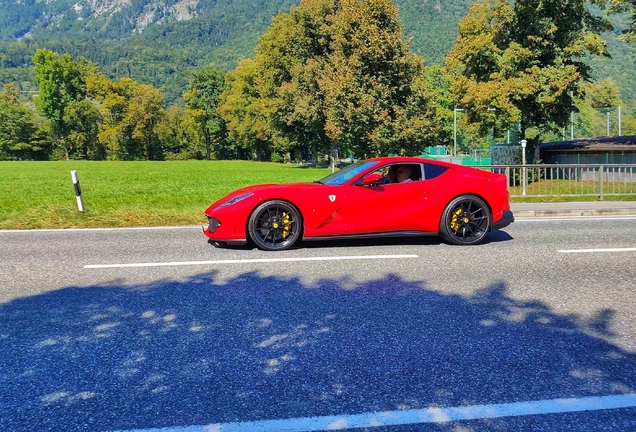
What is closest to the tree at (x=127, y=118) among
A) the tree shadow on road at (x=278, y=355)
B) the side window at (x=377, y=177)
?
the side window at (x=377, y=177)

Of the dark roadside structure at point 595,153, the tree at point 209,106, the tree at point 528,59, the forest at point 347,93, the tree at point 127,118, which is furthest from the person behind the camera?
the tree at point 209,106

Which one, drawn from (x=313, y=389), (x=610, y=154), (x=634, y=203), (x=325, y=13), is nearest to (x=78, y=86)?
(x=325, y=13)

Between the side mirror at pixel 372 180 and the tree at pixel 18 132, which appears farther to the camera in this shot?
→ the tree at pixel 18 132

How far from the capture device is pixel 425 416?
2.90m

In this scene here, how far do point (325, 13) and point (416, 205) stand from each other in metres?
38.2

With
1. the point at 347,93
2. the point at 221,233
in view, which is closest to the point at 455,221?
the point at 221,233

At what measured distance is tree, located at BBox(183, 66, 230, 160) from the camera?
85.4m

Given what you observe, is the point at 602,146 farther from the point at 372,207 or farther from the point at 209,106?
the point at 209,106

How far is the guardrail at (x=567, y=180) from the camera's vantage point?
14.4m

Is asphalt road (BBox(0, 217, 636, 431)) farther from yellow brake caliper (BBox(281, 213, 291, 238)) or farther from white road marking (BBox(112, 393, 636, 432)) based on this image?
yellow brake caliper (BBox(281, 213, 291, 238))

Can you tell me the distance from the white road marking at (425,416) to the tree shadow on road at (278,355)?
69 mm

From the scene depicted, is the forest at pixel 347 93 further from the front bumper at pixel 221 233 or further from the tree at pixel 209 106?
the front bumper at pixel 221 233

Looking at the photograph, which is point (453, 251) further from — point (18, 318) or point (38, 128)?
point (38, 128)

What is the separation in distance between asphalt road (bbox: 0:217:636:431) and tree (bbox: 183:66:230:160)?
81.0 m
